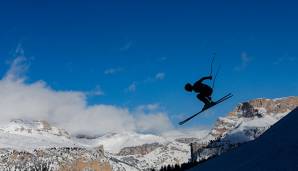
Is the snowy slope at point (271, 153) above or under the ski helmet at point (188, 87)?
under

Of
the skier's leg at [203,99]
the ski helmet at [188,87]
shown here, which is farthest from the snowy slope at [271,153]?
the ski helmet at [188,87]

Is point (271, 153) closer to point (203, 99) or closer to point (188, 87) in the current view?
point (203, 99)

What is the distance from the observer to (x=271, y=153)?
2794cm

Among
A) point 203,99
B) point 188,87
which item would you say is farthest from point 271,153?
point 188,87

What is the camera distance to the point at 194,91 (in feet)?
104

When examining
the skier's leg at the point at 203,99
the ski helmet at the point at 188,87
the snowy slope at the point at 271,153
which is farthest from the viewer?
the skier's leg at the point at 203,99

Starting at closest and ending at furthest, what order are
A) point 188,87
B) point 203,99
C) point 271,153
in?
point 271,153
point 188,87
point 203,99

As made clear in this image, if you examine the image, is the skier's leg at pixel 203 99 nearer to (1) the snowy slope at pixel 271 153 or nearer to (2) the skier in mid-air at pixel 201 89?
(2) the skier in mid-air at pixel 201 89

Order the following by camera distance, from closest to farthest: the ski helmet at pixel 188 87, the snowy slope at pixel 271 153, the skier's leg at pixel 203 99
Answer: the snowy slope at pixel 271 153 → the ski helmet at pixel 188 87 → the skier's leg at pixel 203 99

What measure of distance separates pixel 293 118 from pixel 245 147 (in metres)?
3.42

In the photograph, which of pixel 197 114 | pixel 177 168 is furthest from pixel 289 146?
pixel 177 168

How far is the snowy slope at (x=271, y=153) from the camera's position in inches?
1016

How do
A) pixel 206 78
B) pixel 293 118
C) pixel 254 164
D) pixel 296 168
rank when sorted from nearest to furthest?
pixel 296 168, pixel 254 164, pixel 206 78, pixel 293 118

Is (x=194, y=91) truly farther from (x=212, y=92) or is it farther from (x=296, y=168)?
(x=296, y=168)
